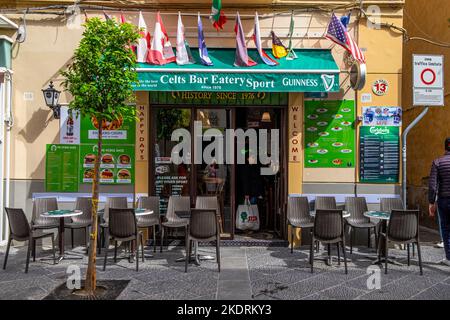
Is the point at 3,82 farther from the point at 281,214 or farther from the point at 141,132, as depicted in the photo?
the point at 281,214

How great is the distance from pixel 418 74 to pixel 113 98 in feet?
17.8

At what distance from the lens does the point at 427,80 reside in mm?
7605

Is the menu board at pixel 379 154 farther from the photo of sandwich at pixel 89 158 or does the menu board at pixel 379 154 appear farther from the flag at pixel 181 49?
the photo of sandwich at pixel 89 158

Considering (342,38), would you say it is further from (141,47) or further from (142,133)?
(142,133)

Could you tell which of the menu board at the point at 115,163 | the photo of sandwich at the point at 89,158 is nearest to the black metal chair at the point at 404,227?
the menu board at the point at 115,163

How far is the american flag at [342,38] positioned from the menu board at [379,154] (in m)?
1.50

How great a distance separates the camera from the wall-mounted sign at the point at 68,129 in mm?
8352

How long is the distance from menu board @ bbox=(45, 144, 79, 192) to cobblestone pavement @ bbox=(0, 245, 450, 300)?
1358 millimetres

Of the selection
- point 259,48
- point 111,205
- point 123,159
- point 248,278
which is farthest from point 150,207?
point 259,48

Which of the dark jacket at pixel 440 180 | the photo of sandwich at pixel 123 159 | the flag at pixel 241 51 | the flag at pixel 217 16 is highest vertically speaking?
the flag at pixel 217 16

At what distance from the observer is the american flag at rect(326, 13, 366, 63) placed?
767 cm

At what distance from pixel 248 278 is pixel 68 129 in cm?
471
